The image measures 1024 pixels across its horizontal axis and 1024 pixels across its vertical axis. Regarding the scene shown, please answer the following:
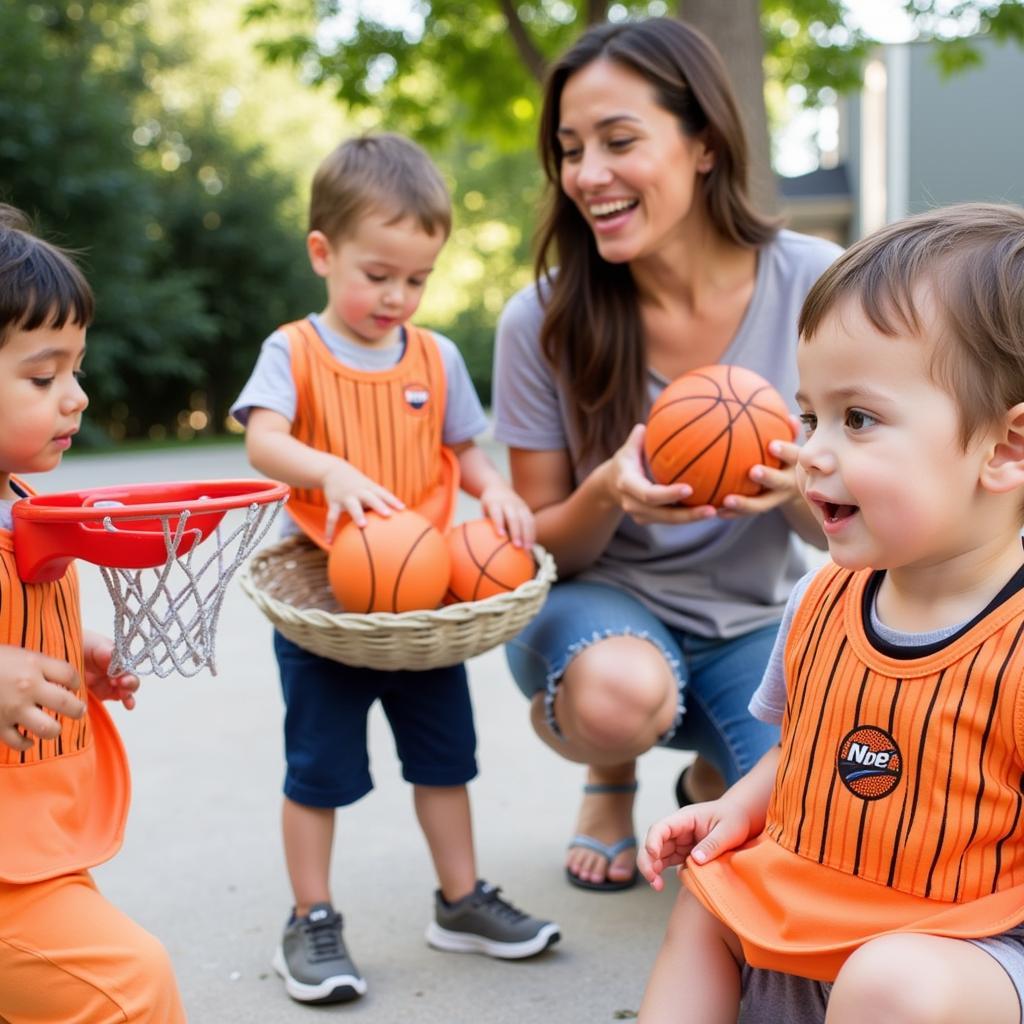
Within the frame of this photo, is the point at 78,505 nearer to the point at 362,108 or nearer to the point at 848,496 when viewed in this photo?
the point at 848,496

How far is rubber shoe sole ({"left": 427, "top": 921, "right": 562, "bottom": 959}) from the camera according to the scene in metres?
2.92

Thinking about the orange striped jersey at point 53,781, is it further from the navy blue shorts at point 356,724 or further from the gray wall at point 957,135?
the gray wall at point 957,135

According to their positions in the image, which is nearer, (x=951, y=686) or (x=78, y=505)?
(x=951, y=686)

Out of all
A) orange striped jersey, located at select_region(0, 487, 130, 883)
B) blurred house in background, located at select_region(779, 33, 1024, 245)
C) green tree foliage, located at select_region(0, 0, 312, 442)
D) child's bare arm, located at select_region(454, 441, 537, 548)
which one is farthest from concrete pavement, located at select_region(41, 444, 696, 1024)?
blurred house in background, located at select_region(779, 33, 1024, 245)

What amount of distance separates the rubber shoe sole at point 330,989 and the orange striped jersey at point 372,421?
3.26ft

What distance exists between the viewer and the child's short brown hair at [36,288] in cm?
209

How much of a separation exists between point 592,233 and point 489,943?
1.83 m

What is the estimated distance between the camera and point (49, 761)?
2148 millimetres

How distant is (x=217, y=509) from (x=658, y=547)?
5.18 ft

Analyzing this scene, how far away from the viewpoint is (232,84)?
29.3 meters

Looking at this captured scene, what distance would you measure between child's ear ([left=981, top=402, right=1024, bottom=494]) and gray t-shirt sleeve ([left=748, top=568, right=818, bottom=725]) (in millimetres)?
446

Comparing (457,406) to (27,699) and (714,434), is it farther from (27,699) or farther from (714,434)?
(27,699)

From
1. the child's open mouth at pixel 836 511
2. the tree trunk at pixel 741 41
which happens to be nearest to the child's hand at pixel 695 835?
the child's open mouth at pixel 836 511

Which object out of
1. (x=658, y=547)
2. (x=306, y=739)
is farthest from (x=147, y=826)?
(x=658, y=547)
